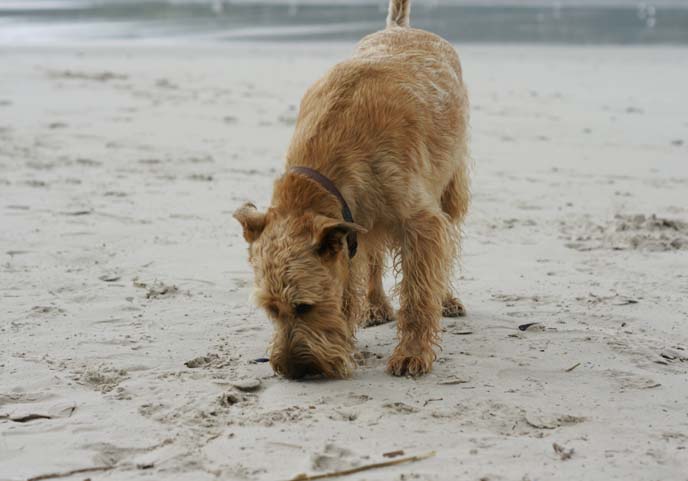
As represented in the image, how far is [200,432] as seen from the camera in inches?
157

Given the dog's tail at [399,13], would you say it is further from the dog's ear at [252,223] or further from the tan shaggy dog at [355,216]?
the dog's ear at [252,223]

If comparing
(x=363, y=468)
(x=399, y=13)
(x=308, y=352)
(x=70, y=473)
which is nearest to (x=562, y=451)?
(x=363, y=468)

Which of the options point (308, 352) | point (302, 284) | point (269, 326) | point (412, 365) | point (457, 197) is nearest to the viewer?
point (302, 284)

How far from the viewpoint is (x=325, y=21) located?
3041cm

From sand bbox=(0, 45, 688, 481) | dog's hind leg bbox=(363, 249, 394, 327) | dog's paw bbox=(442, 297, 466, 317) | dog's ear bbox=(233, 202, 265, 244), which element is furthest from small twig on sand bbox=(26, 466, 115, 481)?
dog's paw bbox=(442, 297, 466, 317)

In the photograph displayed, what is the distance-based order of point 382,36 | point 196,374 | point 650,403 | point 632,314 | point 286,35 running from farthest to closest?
1. point 286,35
2. point 382,36
3. point 632,314
4. point 196,374
5. point 650,403

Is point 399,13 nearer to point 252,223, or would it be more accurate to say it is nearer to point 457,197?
point 457,197

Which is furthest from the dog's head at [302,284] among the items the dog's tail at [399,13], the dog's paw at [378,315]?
the dog's tail at [399,13]

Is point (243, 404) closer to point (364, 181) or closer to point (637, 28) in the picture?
point (364, 181)

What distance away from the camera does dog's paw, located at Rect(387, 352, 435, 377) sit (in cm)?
481

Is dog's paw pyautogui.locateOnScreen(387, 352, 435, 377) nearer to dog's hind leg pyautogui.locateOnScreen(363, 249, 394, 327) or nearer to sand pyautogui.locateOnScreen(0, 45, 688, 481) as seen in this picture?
sand pyautogui.locateOnScreen(0, 45, 688, 481)

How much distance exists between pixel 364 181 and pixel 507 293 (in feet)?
5.97

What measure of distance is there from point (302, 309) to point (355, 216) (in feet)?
2.12

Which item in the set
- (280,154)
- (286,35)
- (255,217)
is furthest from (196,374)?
(286,35)
